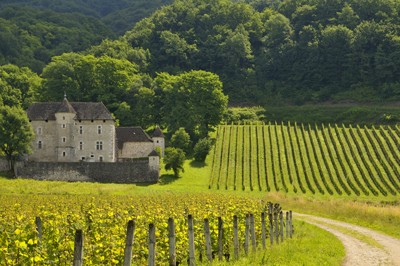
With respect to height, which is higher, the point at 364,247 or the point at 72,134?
the point at 72,134

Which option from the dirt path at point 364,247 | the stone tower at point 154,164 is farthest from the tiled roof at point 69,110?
the dirt path at point 364,247

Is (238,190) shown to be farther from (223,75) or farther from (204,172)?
(223,75)

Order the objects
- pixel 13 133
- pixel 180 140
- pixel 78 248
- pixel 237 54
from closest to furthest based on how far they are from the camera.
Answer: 1. pixel 78 248
2. pixel 13 133
3. pixel 180 140
4. pixel 237 54

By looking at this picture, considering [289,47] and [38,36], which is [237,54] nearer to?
[289,47]

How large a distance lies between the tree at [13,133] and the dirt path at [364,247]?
4438 centimetres

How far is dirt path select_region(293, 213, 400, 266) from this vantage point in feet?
65.9

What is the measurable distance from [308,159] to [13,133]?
40503mm

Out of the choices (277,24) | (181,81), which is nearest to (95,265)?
(181,81)

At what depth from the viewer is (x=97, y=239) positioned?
1477 centimetres

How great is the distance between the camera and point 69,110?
244 feet

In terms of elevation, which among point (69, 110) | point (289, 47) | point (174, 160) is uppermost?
point (289, 47)

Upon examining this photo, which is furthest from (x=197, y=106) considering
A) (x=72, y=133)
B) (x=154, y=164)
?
(x=72, y=133)

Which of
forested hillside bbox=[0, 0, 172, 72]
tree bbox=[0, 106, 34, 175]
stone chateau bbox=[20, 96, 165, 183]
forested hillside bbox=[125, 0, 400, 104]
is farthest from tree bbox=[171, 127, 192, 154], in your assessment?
forested hillside bbox=[0, 0, 172, 72]

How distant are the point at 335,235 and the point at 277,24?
406 ft
